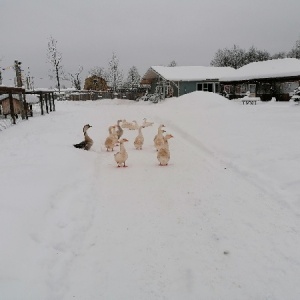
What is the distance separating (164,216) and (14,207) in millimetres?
2331

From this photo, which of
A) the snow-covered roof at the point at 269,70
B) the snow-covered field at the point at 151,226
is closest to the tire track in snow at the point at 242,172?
the snow-covered field at the point at 151,226

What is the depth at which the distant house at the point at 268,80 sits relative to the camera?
3069cm

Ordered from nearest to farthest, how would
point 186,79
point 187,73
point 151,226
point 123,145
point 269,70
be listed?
point 151,226 → point 123,145 → point 269,70 → point 186,79 → point 187,73

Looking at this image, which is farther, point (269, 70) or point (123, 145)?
point (269, 70)

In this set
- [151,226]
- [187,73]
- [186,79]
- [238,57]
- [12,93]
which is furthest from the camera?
[238,57]

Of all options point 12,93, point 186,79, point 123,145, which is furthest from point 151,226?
point 186,79

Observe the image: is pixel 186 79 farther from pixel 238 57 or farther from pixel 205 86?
pixel 238 57

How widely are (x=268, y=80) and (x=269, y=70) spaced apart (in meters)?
1.14

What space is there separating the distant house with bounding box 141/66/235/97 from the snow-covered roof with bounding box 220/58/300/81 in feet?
9.76

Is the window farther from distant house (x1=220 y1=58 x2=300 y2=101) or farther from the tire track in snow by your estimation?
the tire track in snow

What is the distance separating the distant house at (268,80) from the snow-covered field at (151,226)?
81.4 feet

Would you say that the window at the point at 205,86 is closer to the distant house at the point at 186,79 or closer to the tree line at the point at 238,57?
the distant house at the point at 186,79

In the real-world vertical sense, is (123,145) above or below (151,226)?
above

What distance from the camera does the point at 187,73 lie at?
126ft
